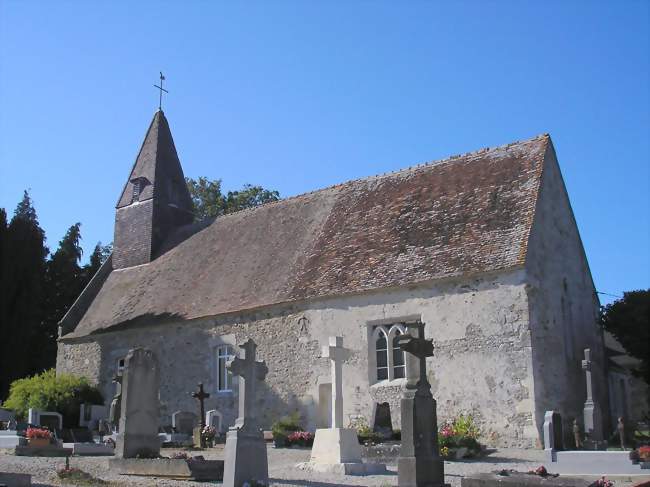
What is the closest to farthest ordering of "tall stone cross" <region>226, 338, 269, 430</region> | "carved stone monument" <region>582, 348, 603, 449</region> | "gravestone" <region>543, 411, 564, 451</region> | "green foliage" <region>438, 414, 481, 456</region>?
"tall stone cross" <region>226, 338, 269, 430</region> → "gravestone" <region>543, 411, 564, 451</region> → "green foliage" <region>438, 414, 481, 456</region> → "carved stone monument" <region>582, 348, 603, 449</region>

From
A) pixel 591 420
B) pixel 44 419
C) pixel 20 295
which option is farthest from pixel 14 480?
pixel 20 295

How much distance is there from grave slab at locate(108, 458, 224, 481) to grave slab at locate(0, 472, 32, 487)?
9.18 ft

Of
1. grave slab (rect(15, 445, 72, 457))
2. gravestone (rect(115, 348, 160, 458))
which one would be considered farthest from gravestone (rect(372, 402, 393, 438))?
grave slab (rect(15, 445, 72, 457))

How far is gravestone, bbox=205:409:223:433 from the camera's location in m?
A: 21.7

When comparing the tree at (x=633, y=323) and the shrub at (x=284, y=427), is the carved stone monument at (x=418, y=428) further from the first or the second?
the tree at (x=633, y=323)

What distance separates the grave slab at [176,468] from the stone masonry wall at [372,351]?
5.36 m

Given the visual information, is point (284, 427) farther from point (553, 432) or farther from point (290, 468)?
point (553, 432)

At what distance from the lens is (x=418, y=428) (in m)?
10.6

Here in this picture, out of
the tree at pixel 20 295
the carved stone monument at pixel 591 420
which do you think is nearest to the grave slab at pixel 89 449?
the carved stone monument at pixel 591 420

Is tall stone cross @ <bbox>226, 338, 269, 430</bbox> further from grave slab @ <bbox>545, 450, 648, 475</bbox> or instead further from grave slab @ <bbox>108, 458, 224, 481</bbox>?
grave slab @ <bbox>545, 450, 648, 475</bbox>

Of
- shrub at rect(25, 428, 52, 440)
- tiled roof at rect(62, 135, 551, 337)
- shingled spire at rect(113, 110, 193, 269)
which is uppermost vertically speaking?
shingled spire at rect(113, 110, 193, 269)

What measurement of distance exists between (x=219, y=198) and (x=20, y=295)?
13.8 metres

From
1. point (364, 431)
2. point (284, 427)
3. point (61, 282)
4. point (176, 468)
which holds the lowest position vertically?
point (176, 468)

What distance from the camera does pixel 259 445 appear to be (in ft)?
36.6
